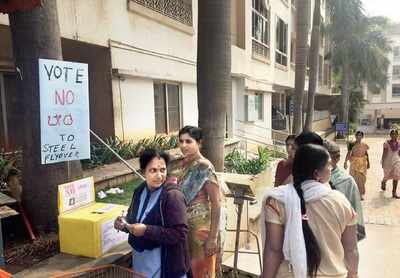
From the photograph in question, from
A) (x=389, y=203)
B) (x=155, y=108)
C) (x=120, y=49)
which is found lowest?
(x=389, y=203)

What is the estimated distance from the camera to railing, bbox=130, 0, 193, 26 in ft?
28.7

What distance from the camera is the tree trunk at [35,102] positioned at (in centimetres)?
329

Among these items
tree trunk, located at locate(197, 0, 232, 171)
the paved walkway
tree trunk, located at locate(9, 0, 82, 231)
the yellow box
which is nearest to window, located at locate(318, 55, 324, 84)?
the paved walkway

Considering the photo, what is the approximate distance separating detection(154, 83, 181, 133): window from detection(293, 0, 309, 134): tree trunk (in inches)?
144

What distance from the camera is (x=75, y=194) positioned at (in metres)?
3.15

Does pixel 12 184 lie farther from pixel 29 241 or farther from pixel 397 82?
pixel 397 82

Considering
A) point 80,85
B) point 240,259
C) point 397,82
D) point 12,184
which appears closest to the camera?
point 80,85

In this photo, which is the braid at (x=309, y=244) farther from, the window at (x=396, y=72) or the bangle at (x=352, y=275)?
the window at (x=396, y=72)

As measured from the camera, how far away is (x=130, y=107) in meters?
8.30

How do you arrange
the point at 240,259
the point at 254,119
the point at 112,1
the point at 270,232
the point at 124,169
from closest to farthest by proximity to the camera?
the point at 270,232 → the point at 240,259 → the point at 124,169 → the point at 112,1 → the point at 254,119

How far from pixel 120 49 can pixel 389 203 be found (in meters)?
6.61

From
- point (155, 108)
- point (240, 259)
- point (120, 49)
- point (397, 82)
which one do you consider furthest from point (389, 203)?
point (397, 82)

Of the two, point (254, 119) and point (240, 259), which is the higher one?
point (254, 119)

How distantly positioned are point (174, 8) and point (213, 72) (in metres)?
5.57
